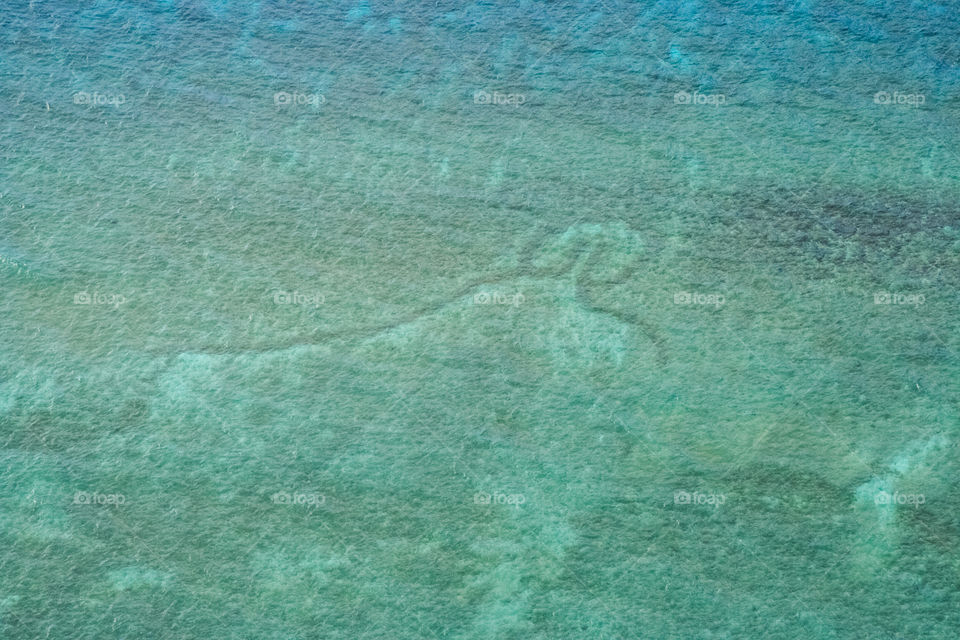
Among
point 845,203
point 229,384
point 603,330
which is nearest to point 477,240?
point 603,330

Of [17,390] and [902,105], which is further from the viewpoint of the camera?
[902,105]

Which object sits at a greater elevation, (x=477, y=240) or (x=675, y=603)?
(x=477, y=240)

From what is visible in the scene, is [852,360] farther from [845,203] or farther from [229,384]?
[229,384]

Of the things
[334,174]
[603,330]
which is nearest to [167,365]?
[334,174]

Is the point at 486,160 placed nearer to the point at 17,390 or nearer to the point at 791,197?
the point at 791,197

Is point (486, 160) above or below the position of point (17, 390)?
above

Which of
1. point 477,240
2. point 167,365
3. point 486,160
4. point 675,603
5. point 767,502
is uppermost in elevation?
point 486,160
